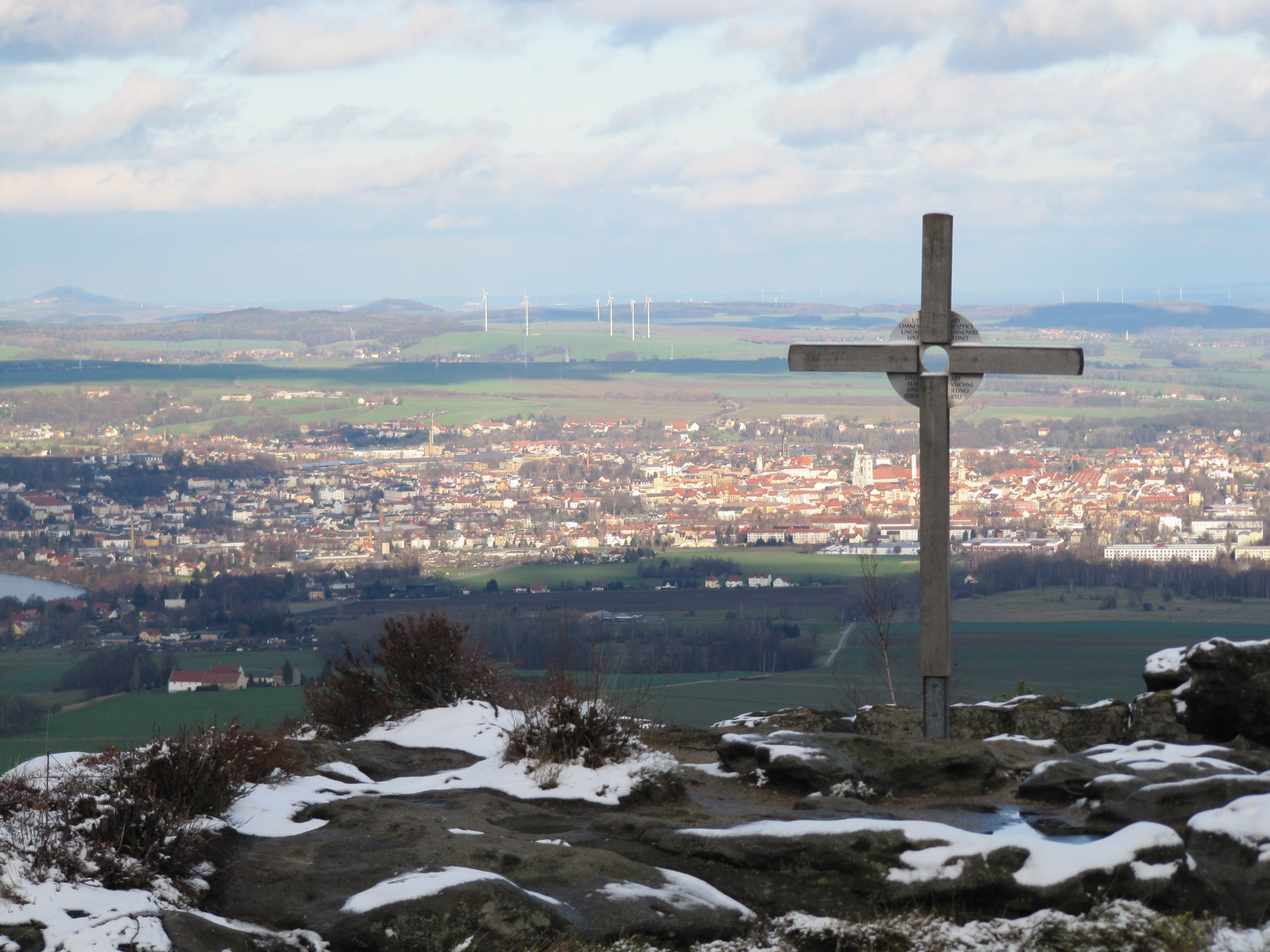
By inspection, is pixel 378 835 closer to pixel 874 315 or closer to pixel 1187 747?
pixel 1187 747

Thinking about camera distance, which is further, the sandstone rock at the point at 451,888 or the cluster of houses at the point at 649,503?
the cluster of houses at the point at 649,503

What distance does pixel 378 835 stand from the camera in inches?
240

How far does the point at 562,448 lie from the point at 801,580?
60960 millimetres

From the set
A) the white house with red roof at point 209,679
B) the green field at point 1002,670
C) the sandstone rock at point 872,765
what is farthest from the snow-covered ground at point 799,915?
the white house with red roof at point 209,679

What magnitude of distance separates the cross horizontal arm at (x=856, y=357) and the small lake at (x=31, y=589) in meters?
72.2

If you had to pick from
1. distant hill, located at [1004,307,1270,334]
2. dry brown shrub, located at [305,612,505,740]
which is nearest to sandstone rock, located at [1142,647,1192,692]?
dry brown shrub, located at [305,612,505,740]

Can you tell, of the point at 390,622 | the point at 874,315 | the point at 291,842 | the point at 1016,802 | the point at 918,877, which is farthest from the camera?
the point at 874,315

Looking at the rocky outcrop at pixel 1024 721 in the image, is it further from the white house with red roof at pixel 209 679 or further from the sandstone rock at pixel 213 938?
the white house with red roof at pixel 209 679

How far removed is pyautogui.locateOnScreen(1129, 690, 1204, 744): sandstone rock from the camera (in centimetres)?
891

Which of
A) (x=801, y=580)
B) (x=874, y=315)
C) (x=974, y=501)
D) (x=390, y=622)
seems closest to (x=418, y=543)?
(x=801, y=580)

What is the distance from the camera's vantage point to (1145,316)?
156625 mm

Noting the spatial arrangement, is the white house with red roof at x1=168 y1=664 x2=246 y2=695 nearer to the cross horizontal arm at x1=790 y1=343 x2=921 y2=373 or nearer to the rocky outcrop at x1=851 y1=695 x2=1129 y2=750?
the rocky outcrop at x1=851 y1=695 x2=1129 y2=750

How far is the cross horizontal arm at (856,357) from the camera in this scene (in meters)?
8.68

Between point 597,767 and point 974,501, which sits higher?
point 597,767
